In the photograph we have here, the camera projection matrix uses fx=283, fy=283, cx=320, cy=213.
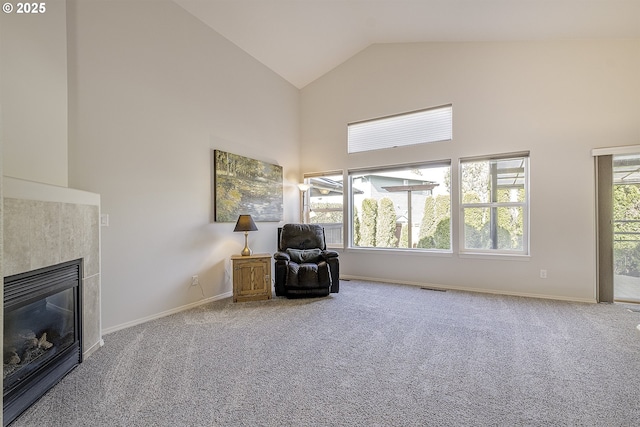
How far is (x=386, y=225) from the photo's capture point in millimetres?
5035

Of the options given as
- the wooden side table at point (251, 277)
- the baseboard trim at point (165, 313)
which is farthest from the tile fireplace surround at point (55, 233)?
the wooden side table at point (251, 277)

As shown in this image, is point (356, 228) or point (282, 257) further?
point (356, 228)

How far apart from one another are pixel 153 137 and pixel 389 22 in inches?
140

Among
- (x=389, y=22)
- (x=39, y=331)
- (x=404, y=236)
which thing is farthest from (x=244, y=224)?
(x=389, y=22)

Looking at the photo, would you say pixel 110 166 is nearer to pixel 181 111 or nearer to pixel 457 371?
pixel 181 111

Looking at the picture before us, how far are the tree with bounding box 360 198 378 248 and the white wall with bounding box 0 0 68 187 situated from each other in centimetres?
412

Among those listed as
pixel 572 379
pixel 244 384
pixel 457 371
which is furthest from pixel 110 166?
pixel 572 379

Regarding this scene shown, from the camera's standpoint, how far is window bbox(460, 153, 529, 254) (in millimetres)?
4016

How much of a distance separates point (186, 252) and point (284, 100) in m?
3.23

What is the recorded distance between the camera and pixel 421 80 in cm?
452

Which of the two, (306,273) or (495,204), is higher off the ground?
(495,204)

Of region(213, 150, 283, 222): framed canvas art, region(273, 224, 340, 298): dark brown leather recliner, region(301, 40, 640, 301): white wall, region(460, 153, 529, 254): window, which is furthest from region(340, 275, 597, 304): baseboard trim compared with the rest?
region(213, 150, 283, 222): framed canvas art

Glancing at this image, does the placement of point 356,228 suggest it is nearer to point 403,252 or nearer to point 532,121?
point 403,252

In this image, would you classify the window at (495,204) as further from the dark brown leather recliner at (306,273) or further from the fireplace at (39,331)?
the fireplace at (39,331)
